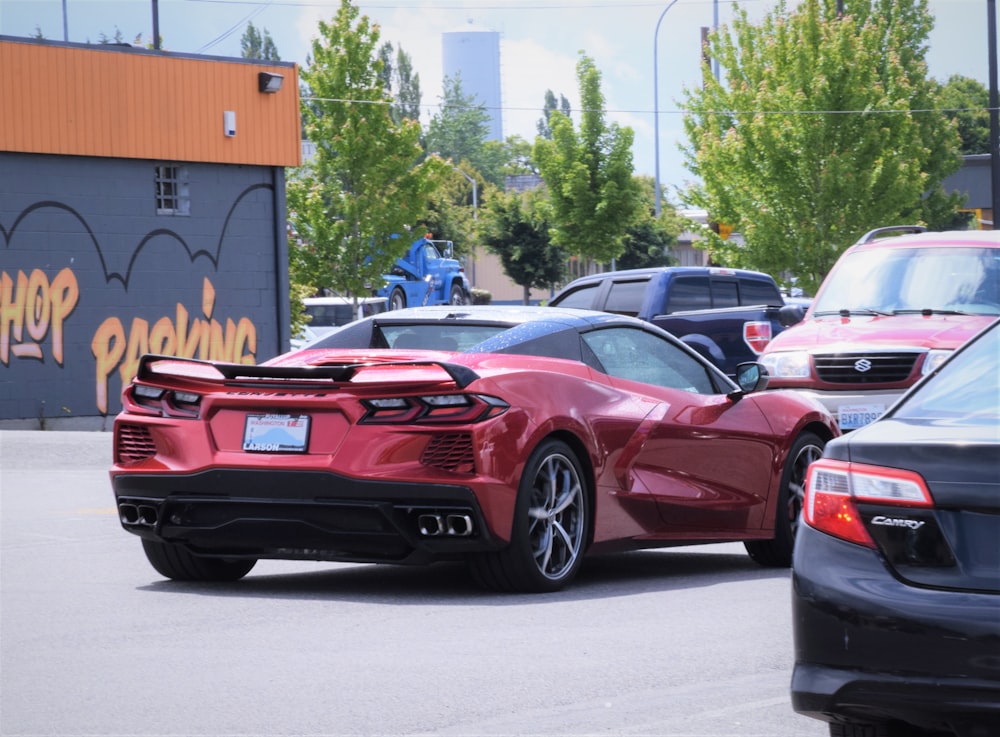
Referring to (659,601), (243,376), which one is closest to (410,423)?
(243,376)

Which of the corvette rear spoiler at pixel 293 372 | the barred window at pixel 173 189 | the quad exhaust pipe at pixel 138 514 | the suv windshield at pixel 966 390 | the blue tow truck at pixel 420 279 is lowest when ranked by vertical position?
the blue tow truck at pixel 420 279

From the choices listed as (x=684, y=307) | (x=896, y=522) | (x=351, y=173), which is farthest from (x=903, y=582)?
(x=351, y=173)

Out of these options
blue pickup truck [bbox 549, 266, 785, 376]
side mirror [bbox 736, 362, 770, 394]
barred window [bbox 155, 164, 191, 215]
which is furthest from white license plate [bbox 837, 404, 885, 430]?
barred window [bbox 155, 164, 191, 215]

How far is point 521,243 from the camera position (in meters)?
75.6

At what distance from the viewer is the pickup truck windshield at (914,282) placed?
44.0ft

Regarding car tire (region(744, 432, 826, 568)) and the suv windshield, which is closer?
the suv windshield

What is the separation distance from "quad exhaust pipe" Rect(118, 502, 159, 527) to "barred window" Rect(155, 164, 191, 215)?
63.3 feet

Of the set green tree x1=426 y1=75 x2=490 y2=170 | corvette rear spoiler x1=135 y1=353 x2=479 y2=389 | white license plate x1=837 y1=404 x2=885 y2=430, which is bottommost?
white license plate x1=837 y1=404 x2=885 y2=430

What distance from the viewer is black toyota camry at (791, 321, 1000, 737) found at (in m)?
4.13

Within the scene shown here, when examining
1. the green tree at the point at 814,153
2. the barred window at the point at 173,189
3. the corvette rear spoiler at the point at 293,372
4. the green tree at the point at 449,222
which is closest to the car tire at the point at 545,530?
the corvette rear spoiler at the point at 293,372

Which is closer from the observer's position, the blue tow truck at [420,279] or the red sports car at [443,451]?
the red sports car at [443,451]

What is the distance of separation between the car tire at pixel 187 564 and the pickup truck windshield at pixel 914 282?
262 inches

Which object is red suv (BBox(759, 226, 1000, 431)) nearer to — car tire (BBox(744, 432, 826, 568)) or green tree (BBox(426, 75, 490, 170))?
car tire (BBox(744, 432, 826, 568))

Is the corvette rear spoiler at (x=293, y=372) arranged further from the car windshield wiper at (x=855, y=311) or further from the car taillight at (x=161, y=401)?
the car windshield wiper at (x=855, y=311)
